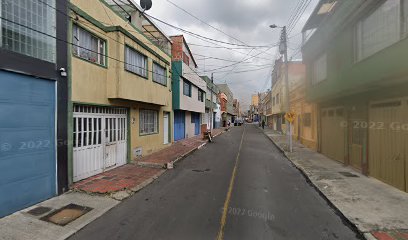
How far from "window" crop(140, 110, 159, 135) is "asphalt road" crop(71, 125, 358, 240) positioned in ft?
13.7

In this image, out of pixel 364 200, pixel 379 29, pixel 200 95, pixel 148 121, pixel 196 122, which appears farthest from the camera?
pixel 196 122

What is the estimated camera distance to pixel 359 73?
27.5ft

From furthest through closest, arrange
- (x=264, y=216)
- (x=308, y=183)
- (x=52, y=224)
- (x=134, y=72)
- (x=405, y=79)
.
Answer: (x=134, y=72) → (x=308, y=183) → (x=405, y=79) → (x=264, y=216) → (x=52, y=224)

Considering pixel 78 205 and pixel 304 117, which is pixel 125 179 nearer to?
pixel 78 205

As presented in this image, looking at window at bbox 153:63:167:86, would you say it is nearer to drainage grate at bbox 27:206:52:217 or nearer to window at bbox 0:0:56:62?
window at bbox 0:0:56:62

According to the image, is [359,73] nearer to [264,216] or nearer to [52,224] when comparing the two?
[264,216]

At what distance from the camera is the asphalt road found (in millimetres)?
4516

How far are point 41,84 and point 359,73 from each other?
10.1 metres

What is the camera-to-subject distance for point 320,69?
13484mm

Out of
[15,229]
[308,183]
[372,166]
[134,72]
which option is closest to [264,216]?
[308,183]

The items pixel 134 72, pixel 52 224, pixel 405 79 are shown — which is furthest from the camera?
pixel 134 72

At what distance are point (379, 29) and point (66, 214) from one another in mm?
10599

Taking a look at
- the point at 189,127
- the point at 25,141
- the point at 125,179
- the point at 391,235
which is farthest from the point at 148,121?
the point at 189,127

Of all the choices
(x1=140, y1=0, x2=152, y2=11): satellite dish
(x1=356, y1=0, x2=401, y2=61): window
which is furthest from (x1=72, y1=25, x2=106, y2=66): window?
(x1=356, y1=0, x2=401, y2=61): window
